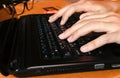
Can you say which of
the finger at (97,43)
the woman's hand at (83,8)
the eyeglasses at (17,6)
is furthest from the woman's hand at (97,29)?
the eyeglasses at (17,6)

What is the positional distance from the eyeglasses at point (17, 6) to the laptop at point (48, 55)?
277mm

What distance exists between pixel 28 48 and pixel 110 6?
0.45 m

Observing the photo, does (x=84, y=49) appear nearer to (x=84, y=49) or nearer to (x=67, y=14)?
(x=84, y=49)

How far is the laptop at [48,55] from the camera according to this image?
1.48 ft

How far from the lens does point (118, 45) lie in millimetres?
552

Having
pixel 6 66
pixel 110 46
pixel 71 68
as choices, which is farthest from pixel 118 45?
pixel 6 66

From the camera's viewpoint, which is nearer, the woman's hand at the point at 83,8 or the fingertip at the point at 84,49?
the fingertip at the point at 84,49

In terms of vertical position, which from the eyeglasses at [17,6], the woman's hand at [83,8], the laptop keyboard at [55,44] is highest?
the laptop keyboard at [55,44]

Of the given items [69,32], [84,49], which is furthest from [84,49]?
[69,32]

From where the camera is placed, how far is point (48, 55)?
0.47 meters

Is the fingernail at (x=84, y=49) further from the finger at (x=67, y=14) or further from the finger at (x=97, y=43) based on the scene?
the finger at (x=67, y=14)

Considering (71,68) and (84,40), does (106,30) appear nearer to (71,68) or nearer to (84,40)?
(84,40)

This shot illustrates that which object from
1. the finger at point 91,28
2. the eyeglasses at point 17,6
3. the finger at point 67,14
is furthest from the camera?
the eyeglasses at point 17,6

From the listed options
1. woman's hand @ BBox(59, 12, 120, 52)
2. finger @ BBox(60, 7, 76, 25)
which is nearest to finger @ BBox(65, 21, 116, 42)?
woman's hand @ BBox(59, 12, 120, 52)
